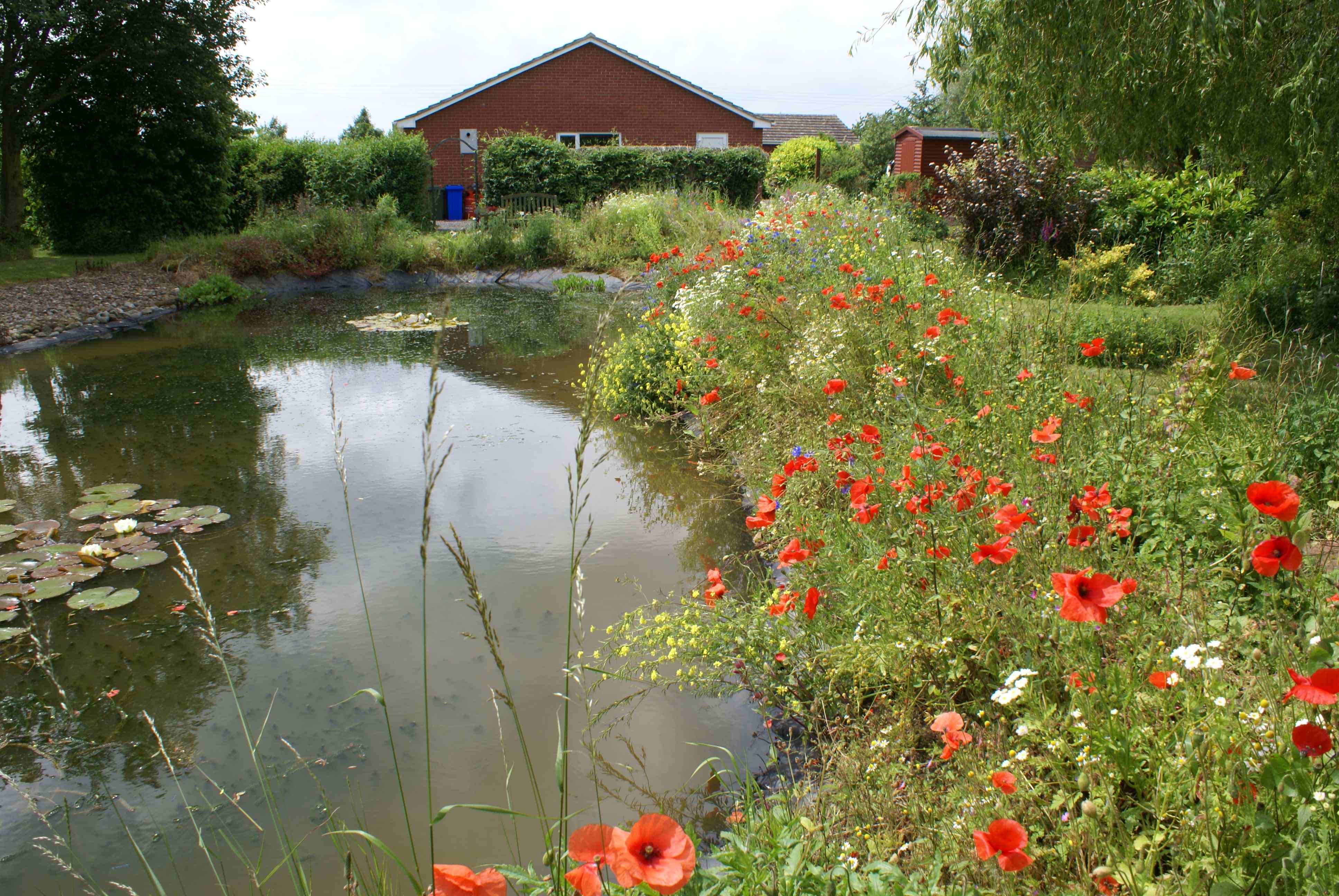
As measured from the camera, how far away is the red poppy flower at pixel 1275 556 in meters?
1.23

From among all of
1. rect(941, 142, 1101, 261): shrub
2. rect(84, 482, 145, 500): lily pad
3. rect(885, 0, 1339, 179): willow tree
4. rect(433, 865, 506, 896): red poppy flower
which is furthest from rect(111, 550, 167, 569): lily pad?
rect(941, 142, 1101, 261): shrub

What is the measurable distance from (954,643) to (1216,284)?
8763mm

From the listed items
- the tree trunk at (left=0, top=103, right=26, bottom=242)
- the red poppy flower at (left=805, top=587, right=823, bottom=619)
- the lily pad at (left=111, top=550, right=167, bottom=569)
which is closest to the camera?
the red poppy flower at (left=805, top=587, right=823, bottom=619)

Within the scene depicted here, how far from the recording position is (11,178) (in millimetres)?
15656

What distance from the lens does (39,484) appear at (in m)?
5.29

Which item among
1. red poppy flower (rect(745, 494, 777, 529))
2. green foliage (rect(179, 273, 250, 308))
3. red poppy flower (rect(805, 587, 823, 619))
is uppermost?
green foliage (rect(179, 273, 250, 308))

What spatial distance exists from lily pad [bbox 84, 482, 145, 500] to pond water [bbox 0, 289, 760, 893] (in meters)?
0.06

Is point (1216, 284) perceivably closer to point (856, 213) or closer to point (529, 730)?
point (856, 213)

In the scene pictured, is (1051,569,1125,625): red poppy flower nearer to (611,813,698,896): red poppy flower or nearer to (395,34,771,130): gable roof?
(611,813,698,896): red poppy flower

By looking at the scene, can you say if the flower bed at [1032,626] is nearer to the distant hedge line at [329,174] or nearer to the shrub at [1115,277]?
the shrub at [1115,277]

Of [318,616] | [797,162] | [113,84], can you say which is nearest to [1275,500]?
[318,616]

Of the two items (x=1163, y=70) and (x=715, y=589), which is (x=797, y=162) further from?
(x=715, y=589)

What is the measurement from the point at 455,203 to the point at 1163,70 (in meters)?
20.3

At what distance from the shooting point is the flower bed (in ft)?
4.21
